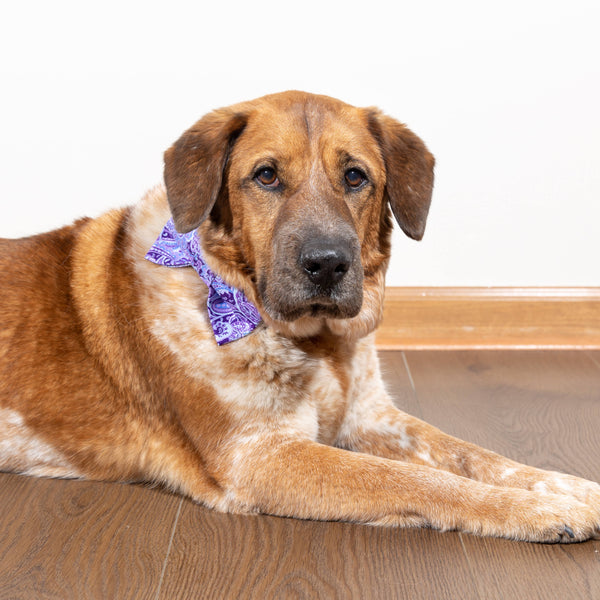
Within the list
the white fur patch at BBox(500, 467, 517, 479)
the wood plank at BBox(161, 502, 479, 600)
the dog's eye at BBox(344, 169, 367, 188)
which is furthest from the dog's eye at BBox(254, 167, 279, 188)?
the white fur patch at BBox(500, 467, 517, 479)

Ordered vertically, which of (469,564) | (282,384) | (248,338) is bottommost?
(469,564)

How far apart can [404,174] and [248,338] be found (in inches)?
29.4

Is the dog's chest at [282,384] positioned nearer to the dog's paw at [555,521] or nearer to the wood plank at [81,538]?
the wood plank at [81,538]

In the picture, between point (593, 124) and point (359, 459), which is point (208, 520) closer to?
point (359, 459)

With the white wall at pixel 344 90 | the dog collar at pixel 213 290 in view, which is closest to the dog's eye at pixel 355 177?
the dog collar at pixel 213 290

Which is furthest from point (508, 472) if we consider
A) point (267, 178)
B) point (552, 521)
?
point (267, 178)

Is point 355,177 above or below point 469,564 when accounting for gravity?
above

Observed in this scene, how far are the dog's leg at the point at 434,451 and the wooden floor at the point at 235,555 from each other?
10.4 inches

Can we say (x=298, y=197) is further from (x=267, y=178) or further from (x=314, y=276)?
(x=314, y=276)

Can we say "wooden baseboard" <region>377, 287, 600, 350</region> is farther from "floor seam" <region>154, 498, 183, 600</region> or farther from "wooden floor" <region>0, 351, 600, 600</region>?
"floor seam" <region>154, 498, 183, 600</region>

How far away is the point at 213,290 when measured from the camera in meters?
2.53

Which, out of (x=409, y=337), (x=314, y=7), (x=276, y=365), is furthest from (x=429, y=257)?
(x=276, y=365)

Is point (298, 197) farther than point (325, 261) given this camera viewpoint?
Yes

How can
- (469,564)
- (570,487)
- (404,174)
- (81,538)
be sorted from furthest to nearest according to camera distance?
(404,174) → (570,487) → (81,538) → (469,564)
